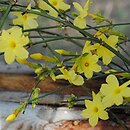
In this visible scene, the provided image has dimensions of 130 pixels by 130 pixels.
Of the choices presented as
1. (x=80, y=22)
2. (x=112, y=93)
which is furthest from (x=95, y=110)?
(x=80, y=22)

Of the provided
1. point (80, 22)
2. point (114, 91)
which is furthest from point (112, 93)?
point (80, 22)

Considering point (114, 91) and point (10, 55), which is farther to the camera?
point (114, 91)

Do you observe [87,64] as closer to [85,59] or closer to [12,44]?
[85,59]

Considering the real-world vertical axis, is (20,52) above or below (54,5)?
below

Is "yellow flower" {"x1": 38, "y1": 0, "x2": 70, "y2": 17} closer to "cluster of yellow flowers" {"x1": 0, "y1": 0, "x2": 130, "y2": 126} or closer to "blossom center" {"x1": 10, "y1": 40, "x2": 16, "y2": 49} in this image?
"cluster of yellow flowers" {"x1": 0, "y1": 0, "x2": 130, "y2": 126}

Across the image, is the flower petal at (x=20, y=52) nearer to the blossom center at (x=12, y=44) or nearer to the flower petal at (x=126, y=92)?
the blossom center at (x=12, y=44)

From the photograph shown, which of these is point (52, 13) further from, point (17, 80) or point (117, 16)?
point (17, 80)
